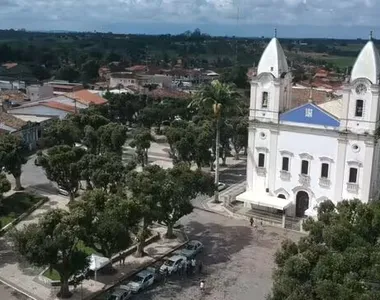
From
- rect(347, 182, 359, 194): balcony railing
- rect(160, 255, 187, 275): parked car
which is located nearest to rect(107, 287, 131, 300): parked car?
rect(160, 255, 187, 275): parked car

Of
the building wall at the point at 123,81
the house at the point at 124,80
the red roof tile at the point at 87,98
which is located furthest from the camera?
the building wall at the point at 123,81

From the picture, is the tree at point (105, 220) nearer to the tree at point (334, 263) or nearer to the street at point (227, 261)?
the street at point (227, 261)

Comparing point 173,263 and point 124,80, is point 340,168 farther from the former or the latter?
point 124,80

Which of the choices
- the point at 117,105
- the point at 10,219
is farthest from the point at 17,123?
the point at 10,219

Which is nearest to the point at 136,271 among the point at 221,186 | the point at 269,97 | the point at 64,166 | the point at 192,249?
the point at 192,249

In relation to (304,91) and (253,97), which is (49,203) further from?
(304,91)

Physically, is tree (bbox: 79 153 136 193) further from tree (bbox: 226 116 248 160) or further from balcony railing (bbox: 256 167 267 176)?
tree (bbox: 226 116 248 160)

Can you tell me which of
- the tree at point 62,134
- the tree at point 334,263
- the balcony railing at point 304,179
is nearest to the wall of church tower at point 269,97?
the balcony railing at point 304,179
